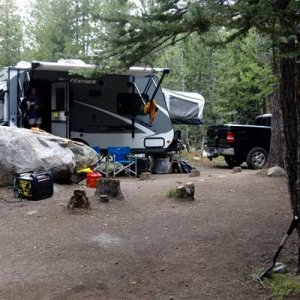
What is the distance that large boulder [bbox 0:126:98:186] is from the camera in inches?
339

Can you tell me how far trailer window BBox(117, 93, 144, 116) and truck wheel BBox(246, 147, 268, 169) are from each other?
344cm

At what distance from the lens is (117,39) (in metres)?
4.56

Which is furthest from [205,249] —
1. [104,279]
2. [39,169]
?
[39,169]

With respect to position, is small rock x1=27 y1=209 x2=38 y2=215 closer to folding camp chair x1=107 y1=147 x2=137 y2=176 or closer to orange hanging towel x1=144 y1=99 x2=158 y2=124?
folding camp chair x1=107 y1=147 x2=137 y2=176

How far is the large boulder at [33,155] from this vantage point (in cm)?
860

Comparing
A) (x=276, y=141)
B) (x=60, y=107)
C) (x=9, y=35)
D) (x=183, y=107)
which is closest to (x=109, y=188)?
(x=276, y=141)

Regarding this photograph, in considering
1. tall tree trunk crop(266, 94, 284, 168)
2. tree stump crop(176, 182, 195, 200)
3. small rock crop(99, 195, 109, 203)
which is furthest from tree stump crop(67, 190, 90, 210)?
tall tree trunk crop(266, 94, 284, 168)

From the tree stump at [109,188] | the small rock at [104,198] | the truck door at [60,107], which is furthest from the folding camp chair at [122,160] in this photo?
the small rock at [104,198]

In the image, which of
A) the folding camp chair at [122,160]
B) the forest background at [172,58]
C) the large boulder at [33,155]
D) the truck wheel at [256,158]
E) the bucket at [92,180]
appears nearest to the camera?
the large boulder at [33,155]

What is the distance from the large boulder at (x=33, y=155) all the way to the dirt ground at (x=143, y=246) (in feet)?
3.47

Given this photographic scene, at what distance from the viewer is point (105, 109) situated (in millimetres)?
13359

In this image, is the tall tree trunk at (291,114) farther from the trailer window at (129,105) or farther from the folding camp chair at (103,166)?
the trailer window at (129,105)

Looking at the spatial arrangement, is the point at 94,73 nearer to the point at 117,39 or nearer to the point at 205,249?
the point at 117,39

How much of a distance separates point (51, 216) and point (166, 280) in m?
2.70
